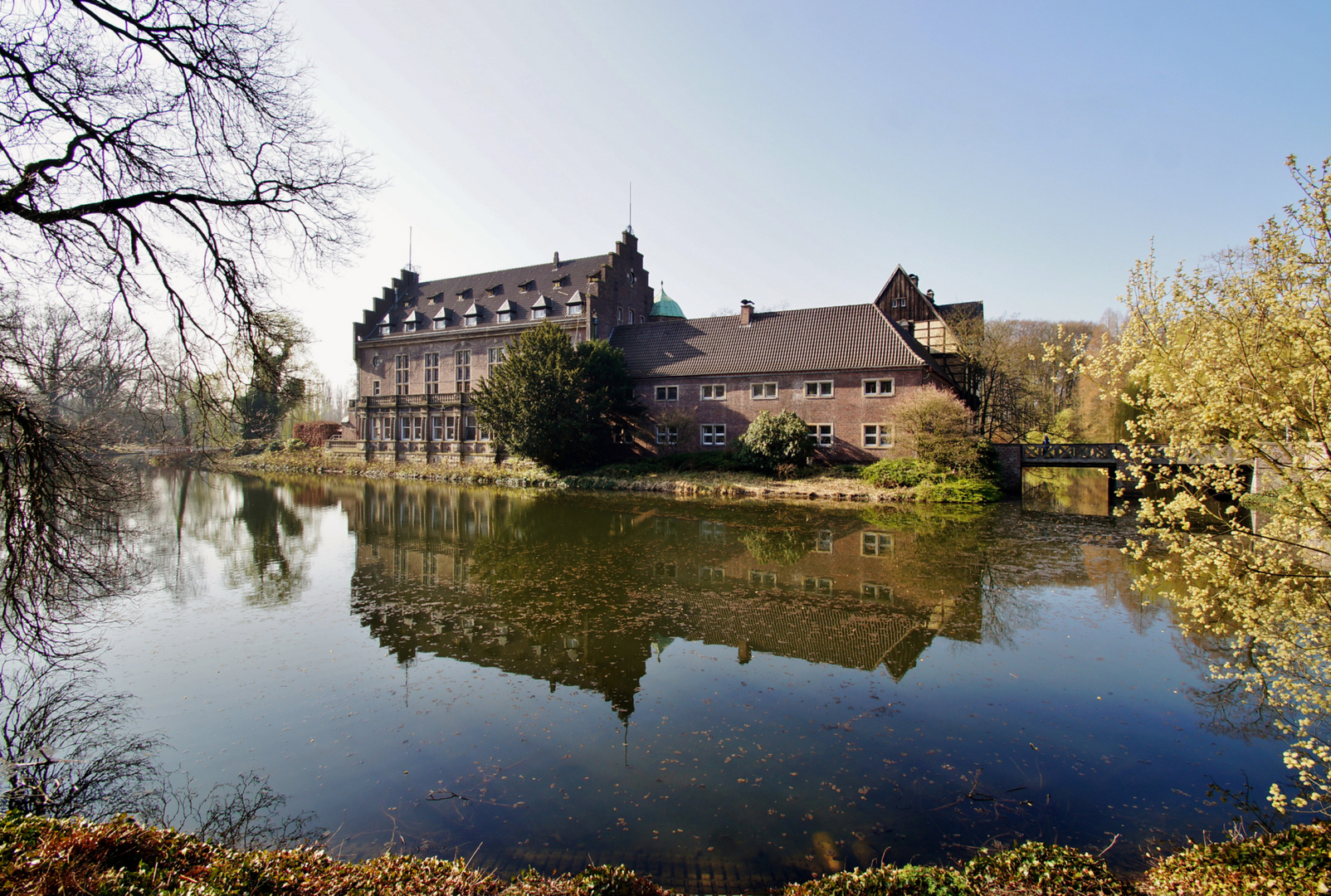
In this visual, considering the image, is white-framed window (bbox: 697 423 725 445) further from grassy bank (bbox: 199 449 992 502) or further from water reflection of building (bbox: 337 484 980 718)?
water reflection of building (bbox: 337 484 980 718)

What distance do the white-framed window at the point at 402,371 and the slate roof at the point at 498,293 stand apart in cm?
205

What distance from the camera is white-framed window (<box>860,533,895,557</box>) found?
13.8 meters

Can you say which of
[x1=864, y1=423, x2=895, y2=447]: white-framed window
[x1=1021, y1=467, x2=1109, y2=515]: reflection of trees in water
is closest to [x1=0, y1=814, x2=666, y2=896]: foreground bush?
[x1=1021, y1=467, x2=1109, y2=515]: reflection of trees in water

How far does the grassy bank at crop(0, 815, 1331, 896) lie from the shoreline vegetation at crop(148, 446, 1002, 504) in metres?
17.7

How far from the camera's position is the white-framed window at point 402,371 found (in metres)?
42.3

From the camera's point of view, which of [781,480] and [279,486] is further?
[279,486]

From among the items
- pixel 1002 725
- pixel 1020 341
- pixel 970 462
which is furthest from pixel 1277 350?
pixel 1020 341

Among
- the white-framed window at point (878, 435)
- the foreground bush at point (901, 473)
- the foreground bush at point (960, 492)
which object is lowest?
the foreground bush at point (960, 492)

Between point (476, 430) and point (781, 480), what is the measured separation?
19884mm

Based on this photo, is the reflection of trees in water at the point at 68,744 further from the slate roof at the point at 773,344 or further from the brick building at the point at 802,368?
the slate roof at the point at 773,344

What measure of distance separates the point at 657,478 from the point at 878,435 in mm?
10174

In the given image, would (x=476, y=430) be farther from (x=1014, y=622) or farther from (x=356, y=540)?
(x=1014, y=622)

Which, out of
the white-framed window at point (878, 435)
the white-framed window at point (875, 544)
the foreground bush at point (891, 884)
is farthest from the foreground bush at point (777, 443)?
the foreground bush at point (891, 884)

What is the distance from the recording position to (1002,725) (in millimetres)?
5965
